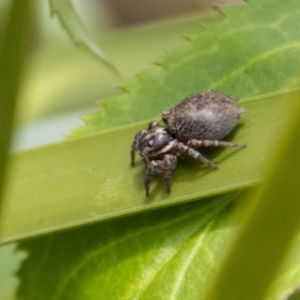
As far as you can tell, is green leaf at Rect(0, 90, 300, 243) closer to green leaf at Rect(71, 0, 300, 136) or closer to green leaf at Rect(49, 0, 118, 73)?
green leaf at Rect(71, 0, 300, 136)

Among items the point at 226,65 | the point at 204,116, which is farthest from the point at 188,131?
the point at 226,65

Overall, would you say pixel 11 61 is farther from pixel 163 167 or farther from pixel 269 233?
pixel 163 167

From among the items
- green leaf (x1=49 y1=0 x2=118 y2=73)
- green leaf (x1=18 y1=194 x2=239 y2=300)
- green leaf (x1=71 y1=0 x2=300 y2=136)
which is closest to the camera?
green leaf (x1=49 y1=0 x2=118 y2=73)

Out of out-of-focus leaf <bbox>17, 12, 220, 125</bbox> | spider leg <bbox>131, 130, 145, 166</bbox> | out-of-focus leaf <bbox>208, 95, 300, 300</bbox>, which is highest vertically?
out-of-focus leaf <bbox>208, 95, 300, 300</bbox>

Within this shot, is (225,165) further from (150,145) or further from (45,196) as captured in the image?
(45,196)

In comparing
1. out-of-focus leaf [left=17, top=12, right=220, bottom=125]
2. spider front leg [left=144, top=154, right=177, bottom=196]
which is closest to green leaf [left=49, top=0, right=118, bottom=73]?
spider front leg [left=144, top=154, right=177, bottom=196]

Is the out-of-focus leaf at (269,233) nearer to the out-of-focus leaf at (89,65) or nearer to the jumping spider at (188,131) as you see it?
the jumping spider at (188,131)

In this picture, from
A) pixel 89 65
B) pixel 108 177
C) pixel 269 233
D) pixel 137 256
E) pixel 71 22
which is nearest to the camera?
pixel 269 233

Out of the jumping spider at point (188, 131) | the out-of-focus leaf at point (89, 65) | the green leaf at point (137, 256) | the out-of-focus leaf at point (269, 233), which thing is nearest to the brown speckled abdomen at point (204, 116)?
the jumping spider at point (188, 131)
